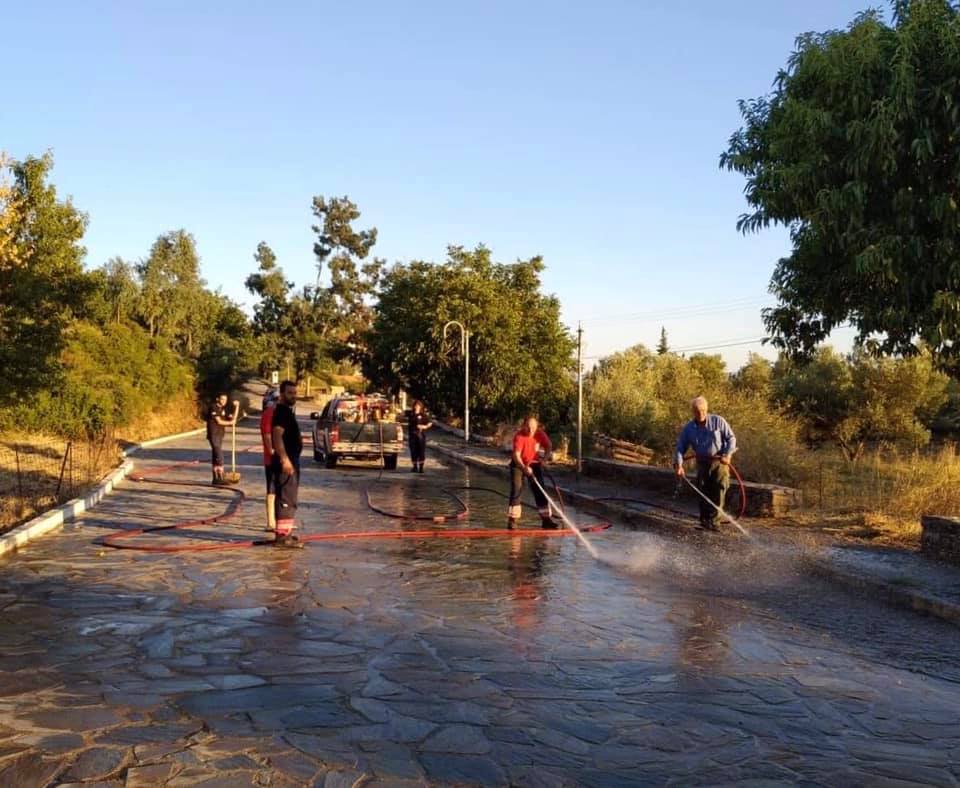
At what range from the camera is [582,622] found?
7301mm

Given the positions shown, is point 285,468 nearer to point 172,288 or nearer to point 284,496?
point 284,496

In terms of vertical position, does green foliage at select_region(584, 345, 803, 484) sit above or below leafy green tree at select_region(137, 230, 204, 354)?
below

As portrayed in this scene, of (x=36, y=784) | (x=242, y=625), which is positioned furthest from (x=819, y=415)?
(x=36, y=784)

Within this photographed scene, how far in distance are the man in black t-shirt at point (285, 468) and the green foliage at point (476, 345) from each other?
3212cm

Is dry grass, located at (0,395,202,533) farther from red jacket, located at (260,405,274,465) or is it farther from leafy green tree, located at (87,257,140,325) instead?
leafy green tree, located at (87,257,140,325)

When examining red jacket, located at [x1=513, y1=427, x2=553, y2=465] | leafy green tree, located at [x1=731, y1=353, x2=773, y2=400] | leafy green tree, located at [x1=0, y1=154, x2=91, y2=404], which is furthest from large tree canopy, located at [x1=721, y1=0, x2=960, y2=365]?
leafy green tree, located at [x1=731, y1=353, x2=773, y2=400]

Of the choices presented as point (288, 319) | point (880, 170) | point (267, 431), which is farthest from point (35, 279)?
point (288, 319)

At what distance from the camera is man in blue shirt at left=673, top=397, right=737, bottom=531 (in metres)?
12.4

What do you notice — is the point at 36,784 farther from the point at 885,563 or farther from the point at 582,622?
the point at 885,563

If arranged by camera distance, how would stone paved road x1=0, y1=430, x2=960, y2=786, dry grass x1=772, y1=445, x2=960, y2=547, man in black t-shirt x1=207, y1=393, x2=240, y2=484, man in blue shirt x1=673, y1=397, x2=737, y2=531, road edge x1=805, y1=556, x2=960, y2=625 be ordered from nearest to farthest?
1. stone paved road x1=0, y1=430, x2=960, y2=786
2. road edge x1=805, y1=556, x2=960, y2=625
3. dry grass x1=772, y1=445, x2=960, y2=547
4. man in blue shirt x1=673, y1=397, x2=737, y2=531
5. man in black t-shirt x1=207, y1=393, x2=240, y2=484

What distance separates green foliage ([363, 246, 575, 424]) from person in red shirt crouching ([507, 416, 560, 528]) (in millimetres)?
29537

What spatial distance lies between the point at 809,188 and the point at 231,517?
918 cm

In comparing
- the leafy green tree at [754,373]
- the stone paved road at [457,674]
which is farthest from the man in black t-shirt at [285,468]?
the leafy green tree at [754,373]

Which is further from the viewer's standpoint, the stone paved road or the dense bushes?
the dense bushes
